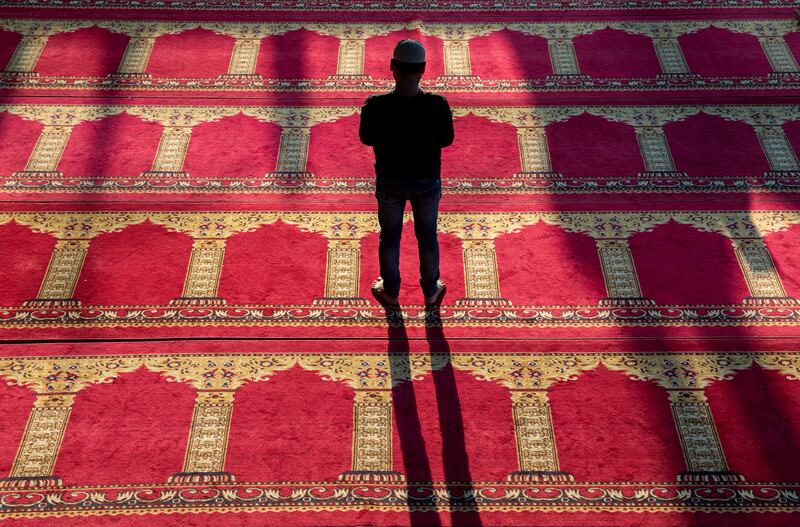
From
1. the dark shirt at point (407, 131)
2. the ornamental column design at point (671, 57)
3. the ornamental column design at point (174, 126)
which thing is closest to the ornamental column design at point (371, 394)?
the dark shirt at point (407, 131)

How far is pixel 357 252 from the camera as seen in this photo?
4039 mm

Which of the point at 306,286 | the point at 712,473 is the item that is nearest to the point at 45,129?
the point at 306,286

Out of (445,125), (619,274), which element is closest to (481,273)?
(619,274)

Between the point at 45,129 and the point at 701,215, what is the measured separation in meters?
3.57

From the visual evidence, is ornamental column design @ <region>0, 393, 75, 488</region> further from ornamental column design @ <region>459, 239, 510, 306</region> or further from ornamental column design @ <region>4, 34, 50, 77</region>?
ornamental column design @ <region>4, 34, 50, 77</region>

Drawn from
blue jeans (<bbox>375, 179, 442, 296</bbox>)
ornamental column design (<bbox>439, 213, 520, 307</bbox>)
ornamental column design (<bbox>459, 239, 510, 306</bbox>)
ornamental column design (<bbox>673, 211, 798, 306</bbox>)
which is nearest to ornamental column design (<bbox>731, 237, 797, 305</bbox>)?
ornamental column design (<bbox>673, 211, 798, 306</bbox>)

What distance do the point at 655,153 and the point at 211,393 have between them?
2.76m

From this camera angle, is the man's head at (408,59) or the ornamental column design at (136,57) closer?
the man's head at (408,59)

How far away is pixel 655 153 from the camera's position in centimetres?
471

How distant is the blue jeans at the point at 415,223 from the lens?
3.23m

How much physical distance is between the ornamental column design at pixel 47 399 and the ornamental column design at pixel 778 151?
340 cm

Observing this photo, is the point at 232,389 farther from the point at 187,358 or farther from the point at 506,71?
the point at 506,71

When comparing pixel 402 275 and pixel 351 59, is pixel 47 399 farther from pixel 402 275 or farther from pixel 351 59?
pixel 351 59

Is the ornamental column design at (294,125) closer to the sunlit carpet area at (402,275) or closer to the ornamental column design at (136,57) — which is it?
the sunlit carpet area at (402,275)
